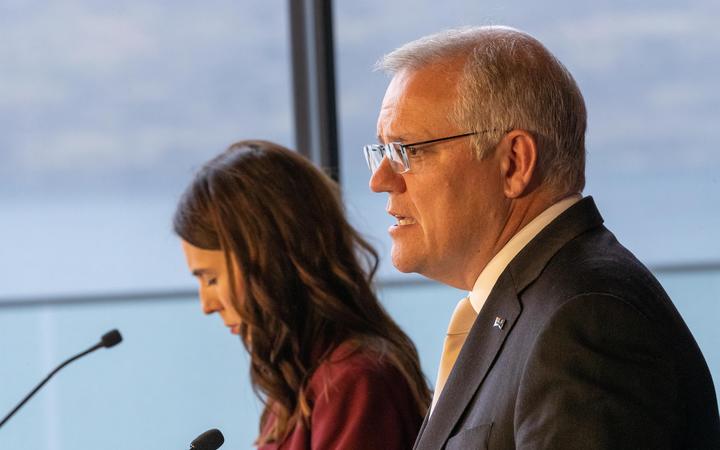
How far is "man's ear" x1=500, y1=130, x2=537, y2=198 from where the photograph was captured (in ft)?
4.77

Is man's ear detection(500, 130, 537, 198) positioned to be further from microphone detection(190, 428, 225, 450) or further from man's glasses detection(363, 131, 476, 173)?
microphone detection(190, 428, 225, 450)

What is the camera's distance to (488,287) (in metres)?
1.48

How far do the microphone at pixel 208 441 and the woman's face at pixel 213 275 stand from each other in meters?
0.58

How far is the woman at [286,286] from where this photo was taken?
6.59 ft

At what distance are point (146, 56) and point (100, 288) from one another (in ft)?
3.08

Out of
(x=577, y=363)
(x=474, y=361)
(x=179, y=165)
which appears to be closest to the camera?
(x=577, y=363)

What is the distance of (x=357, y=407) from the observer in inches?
75.2

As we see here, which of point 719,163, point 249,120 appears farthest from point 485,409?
point 249,120

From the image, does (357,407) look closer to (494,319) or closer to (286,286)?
(286,286)

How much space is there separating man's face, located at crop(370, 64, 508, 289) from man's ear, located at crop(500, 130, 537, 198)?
0.04ft

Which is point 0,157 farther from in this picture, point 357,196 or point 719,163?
point 719,163

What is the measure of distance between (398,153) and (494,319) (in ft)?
0.92

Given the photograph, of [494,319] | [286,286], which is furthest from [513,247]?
[286,286]

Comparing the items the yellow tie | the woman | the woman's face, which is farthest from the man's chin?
the woman's face
